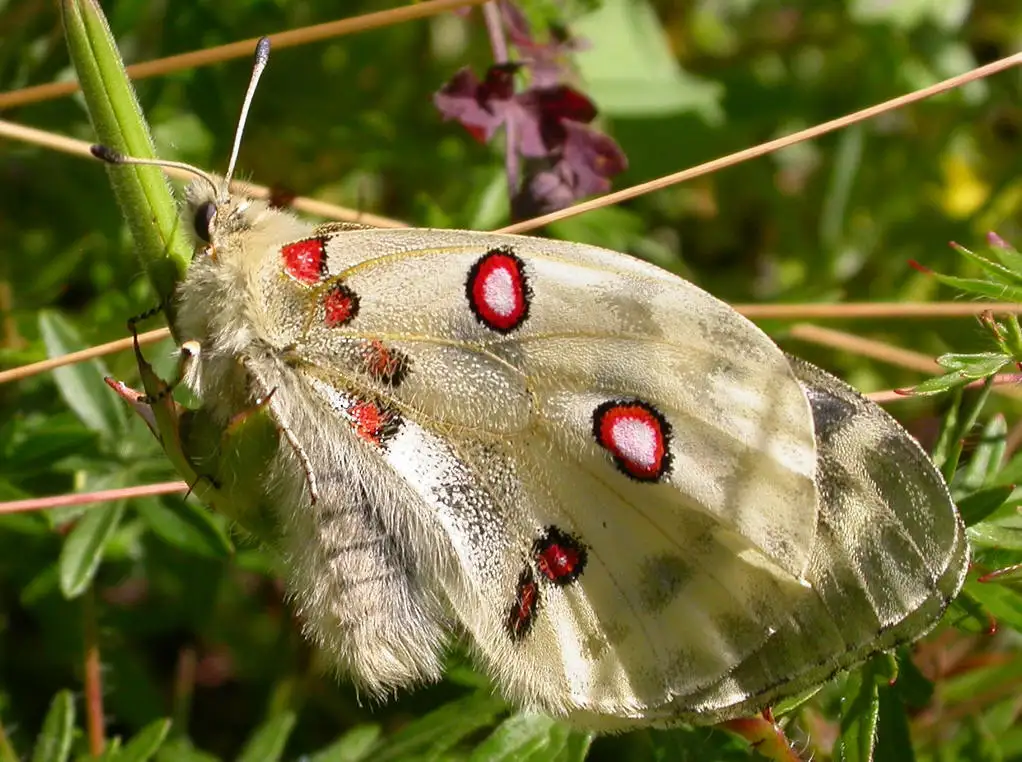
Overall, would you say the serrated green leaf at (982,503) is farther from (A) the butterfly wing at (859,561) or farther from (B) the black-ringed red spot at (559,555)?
(B) the black-ringed red spot at (559,555)

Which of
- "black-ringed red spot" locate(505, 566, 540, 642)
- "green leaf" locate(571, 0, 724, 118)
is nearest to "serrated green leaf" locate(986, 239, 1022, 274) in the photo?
"black-ringed red spot" locate(505, 566, 540, 642)

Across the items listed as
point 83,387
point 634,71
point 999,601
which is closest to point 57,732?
point 83,387

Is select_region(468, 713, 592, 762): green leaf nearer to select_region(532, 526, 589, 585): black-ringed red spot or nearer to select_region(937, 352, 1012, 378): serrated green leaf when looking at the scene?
select_region(532, 526, 589, 585): black-ringed red spot

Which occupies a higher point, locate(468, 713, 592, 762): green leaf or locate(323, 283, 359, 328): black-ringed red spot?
locate(323, 283, 359, 328): black-ringed red spot

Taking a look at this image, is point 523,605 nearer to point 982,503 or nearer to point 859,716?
point 859,716

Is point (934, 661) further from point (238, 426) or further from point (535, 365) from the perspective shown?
point (238, 426)

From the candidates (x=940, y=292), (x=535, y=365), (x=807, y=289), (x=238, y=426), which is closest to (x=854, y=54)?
(x=940, y=292)
